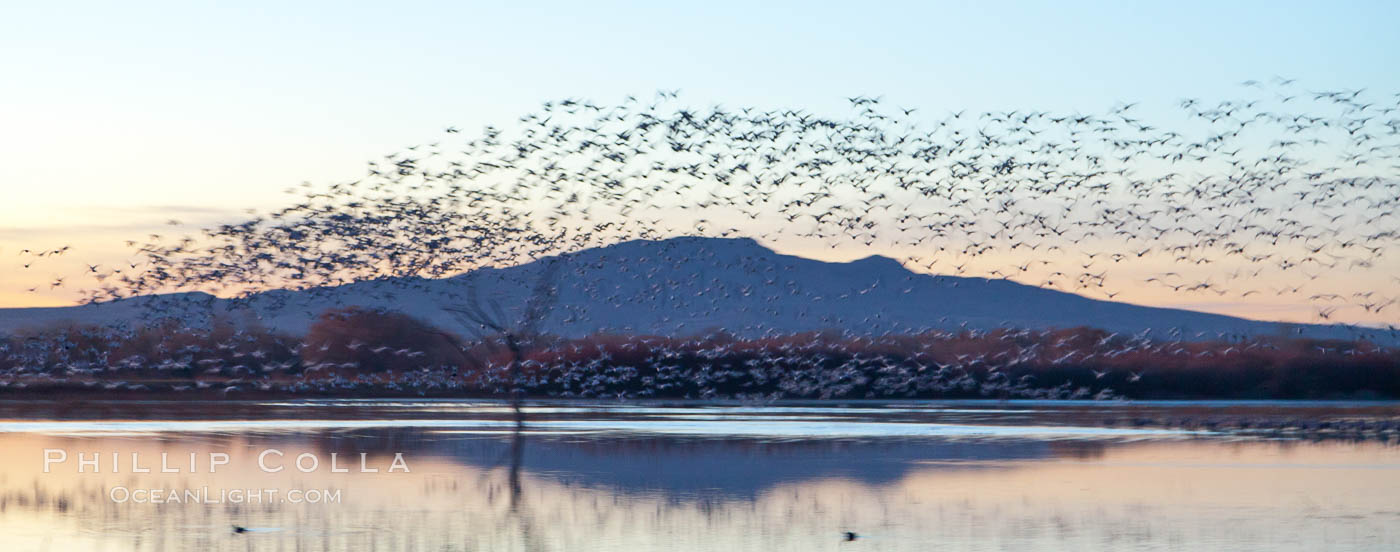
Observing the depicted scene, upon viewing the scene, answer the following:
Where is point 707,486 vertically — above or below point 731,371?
below

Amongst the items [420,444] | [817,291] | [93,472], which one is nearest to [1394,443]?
[420,444]

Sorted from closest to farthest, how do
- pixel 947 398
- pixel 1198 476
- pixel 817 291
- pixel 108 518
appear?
1. pixel 108 518
2. pixel 1198 476
3. pixel 947 398
4. pixel 817 291

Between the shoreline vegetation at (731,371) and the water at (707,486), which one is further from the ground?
the shoreline vegetation at (731,371)

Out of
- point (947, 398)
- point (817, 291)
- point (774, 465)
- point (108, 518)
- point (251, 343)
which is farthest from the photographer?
point (817, 291)

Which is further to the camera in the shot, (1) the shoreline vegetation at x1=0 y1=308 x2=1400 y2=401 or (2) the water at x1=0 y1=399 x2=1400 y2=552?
(1) the shoreline vegetation at x1=0 y1=308 x2=1400 y2=401

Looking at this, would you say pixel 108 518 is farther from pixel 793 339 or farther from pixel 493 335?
pixel 793 339
